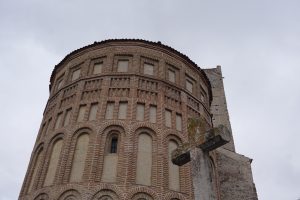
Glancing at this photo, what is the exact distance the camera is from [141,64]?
1748cm

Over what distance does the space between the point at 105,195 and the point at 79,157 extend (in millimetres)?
2353

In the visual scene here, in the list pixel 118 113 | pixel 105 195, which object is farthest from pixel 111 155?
pixel 118 113

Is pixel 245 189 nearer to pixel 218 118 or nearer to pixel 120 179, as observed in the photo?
pixel 218 118

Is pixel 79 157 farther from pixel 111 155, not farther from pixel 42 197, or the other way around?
pixel 42 197

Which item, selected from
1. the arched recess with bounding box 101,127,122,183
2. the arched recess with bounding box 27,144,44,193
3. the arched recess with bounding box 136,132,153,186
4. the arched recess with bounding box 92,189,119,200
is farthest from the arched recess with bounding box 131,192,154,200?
the arched recess with bounding box 27,144,44,193

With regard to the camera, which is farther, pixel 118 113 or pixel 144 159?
Answer: pixel 118 113

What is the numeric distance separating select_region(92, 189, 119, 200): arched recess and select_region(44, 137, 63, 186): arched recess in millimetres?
2516

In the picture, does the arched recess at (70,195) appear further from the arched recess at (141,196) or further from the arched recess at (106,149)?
the arched recess at (141,196)

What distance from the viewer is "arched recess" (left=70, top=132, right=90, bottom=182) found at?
13.6 meters

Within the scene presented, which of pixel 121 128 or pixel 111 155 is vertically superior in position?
pixel 121 128

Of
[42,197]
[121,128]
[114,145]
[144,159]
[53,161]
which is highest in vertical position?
[121,128]

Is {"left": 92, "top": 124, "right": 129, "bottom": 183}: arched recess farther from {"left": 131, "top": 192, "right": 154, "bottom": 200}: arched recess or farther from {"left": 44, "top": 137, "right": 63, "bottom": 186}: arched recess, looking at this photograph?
{"left": 44, "top": 137, "right": 63, "bottom": 186}: arched recess

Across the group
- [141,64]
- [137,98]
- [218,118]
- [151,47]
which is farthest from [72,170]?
[218,118]

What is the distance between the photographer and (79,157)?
46.6 feet
